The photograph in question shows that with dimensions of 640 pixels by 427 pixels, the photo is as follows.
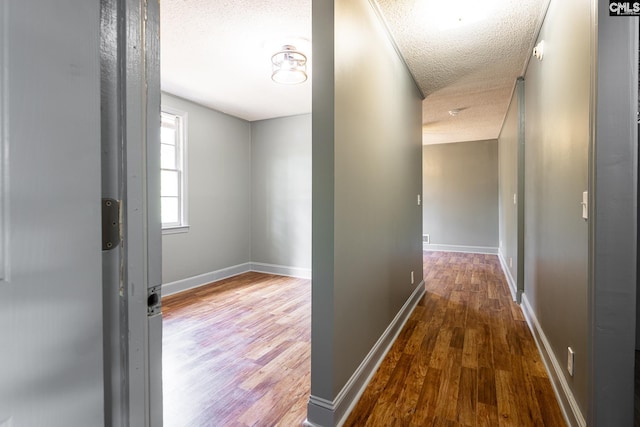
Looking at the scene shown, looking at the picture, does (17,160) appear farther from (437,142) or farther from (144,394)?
(437,142)

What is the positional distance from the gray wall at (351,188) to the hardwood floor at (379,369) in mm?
269

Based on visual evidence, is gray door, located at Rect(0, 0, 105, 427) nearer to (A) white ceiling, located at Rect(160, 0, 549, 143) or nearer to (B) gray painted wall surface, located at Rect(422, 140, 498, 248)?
(A) white ceiling, located at Rect(160, 0, 549, 143)

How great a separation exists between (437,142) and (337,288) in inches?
247

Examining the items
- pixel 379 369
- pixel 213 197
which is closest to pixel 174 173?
pixel 213 197

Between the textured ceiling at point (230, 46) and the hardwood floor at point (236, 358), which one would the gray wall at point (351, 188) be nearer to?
the hardwood floor at point (236, 358)

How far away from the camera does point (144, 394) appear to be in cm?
66

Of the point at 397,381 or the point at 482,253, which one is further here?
the point at 482,253

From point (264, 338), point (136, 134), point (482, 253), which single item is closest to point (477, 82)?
point (264, 338)

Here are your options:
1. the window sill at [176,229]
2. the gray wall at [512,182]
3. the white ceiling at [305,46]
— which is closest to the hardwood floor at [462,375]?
the gray wall at [512,182]

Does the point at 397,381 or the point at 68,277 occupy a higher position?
the point at 68,277

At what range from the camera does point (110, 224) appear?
1.94ft

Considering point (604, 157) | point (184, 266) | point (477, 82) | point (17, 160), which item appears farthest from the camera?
point (184, 266)

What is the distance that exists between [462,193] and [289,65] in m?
5.46

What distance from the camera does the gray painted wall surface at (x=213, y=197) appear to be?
4.05m
